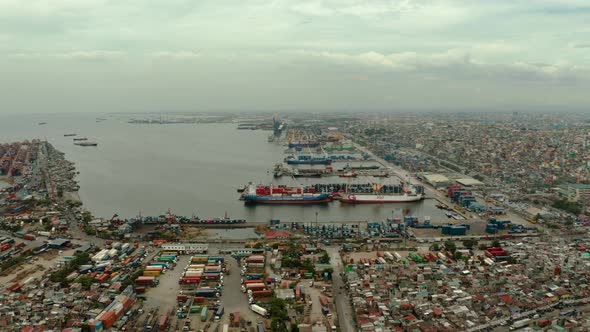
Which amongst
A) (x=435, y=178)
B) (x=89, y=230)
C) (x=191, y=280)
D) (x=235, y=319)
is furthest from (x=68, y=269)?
(x=435, y=178)

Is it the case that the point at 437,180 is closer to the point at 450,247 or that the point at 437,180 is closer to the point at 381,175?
the point at 381,175

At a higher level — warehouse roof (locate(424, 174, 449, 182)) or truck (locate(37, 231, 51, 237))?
warehouse roof (locate(424, 174, 449, 182))

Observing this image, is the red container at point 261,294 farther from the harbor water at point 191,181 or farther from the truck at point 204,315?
the harbor water at point 191,181

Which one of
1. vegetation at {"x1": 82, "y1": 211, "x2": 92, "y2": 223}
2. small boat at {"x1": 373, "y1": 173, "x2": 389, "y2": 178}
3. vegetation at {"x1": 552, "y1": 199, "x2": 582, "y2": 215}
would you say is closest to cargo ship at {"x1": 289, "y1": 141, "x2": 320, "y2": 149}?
small boat at {"x1": 373, "y1": 173, "x2": 389, "y2": 178}

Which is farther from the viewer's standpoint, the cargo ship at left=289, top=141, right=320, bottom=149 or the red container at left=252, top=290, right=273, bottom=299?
the cargo ship at left=289, top=141, right=320, bottom=149

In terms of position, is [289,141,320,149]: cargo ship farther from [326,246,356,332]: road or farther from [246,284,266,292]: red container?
[246,284,266,292]: red container

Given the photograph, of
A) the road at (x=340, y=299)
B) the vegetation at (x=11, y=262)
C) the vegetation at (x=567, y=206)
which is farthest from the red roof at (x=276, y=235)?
the vegetation at (x=567, y=206)

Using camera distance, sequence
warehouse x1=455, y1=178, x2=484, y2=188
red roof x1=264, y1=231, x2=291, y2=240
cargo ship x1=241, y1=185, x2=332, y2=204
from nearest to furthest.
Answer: red roof x1=264, y1=231, x2=291, y2=240
cargo ship x1=241, y1=185, x2=332, y2=204
warehouse x1=455, y1=178, x2=484, y2=188
